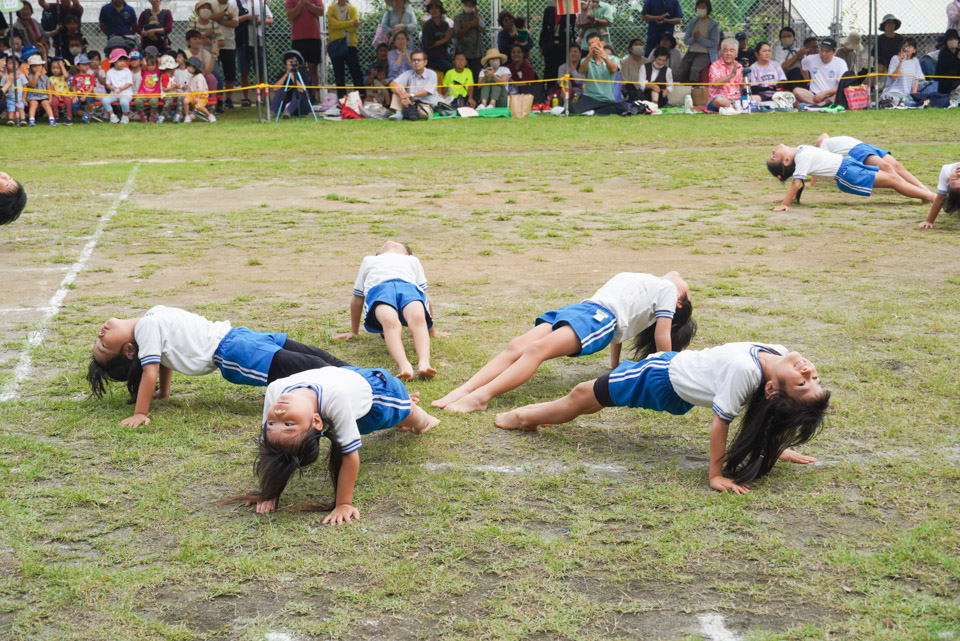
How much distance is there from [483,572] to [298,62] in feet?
50.7

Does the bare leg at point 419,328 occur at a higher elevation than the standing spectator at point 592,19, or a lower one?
lower

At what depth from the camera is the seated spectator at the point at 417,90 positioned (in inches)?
672

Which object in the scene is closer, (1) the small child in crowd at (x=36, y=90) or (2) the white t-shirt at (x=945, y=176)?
(2) the white t-shirt at (x=945, y=176)

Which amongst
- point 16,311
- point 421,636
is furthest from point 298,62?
point 421,636

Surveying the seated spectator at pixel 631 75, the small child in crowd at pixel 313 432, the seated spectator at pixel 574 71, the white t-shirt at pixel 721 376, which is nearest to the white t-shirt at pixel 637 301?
the white t-shirt at pixel 721 376

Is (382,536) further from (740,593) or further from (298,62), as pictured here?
(298,62)

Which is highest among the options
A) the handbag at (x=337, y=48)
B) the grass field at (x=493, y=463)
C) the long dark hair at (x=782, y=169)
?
the handbag at (x=337, y=48)

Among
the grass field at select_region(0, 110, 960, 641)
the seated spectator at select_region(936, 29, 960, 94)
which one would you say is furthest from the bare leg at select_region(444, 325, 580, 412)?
the seated spectator at select_region(936, 29, 960, 94)

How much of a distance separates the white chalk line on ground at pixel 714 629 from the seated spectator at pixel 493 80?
15.6 m

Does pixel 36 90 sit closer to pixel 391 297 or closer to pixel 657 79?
pixel 657 79

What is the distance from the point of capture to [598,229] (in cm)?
854

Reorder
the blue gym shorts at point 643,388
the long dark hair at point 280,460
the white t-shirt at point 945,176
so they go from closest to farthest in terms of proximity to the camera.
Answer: the long dark hair at point 280,460, the blue gym shorts at point 643,388, the white t-shirt at point 945,176

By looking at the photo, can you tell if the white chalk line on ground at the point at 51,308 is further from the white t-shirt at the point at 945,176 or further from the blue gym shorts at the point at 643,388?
the white t-shirt at the point at 945,176

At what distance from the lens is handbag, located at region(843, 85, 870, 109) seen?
690 inches
